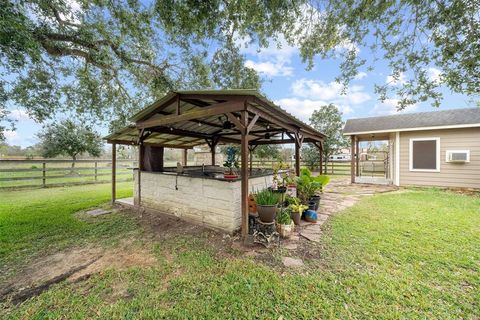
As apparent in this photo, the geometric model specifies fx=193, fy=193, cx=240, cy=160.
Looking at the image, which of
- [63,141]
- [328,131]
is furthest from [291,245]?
[63,141]

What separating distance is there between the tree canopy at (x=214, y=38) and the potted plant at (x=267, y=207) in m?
4.47

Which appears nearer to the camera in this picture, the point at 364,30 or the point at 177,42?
the point at 364,30

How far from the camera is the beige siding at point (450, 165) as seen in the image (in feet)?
23.7

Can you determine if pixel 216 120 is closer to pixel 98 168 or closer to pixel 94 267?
pixel 94 267

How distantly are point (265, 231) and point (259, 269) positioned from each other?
91 centimetres

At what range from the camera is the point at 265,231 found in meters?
3.40

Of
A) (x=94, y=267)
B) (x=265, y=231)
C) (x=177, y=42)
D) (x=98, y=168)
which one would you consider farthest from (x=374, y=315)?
(x=98, y=168)

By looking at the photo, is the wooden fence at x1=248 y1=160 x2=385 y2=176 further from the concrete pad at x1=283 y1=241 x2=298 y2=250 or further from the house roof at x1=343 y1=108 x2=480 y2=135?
the concrete pad at x1=283 y1=241 x2=298 y2=250

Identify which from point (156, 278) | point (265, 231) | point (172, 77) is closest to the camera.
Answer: point (156, 278)

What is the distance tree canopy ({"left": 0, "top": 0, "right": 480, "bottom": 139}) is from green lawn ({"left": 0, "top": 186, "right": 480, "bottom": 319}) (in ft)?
12.0

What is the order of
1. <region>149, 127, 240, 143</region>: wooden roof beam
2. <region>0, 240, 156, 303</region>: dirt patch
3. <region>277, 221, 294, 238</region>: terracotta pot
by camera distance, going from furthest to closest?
<region>149, 127, 240, 143</region>: wooden roof beam, <region>277, 221, 294, 238</region>: terracotta pot, <region>0, 240, 156, 303</region>: dirt patch

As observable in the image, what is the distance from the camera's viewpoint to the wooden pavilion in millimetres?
3191

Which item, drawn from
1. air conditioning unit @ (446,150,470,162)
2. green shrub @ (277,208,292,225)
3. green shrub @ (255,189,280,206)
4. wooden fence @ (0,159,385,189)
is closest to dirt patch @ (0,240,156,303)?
green shrub @ (255,189,280,206)

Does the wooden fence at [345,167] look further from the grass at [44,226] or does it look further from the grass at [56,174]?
the grass at [44,226]
